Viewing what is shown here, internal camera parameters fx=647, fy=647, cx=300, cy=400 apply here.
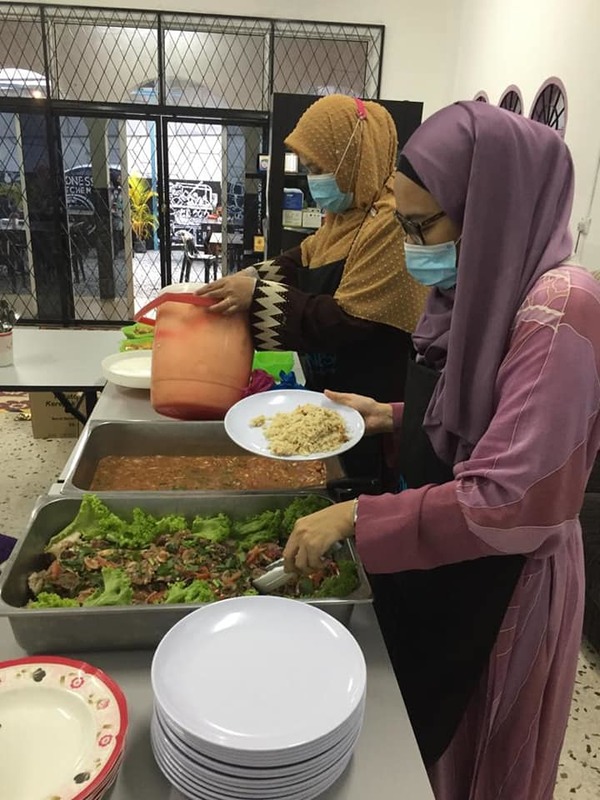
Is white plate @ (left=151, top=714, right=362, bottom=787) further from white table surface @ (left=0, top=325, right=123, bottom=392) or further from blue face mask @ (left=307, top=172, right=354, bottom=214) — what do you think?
white table surface @ (left=0, top=325, right=123, bottom=392)

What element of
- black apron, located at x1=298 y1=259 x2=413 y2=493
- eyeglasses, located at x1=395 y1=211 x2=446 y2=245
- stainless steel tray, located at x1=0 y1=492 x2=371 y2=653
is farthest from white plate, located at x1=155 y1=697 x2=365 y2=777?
black apron, located at x1=298 y1=259 x2=413 y2=493

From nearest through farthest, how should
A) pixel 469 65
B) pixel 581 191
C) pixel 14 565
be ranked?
1. pixel 14 565
2. pixel 581 191
3. pixel 469 65

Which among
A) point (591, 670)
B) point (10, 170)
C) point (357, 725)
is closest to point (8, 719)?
point (357, 725)

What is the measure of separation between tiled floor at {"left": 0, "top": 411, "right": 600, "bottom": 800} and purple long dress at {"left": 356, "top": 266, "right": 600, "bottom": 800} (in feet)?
2.57

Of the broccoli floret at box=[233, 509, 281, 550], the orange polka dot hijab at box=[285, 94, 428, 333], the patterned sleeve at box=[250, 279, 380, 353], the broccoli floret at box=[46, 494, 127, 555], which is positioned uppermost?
the orange polka dot hijab at box=[285, 94, 428, 333]

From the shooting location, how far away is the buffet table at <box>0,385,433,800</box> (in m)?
0.72

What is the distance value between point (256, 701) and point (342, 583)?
0.26 m

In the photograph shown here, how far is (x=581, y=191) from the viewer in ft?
9.33

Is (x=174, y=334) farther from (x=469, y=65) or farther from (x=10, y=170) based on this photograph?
(x=10, y=170)

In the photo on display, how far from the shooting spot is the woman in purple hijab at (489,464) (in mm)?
755

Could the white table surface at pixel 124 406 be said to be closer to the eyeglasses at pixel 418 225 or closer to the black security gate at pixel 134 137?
the eyeglasses at pixel 418 225

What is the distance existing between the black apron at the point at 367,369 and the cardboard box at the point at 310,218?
314 cm

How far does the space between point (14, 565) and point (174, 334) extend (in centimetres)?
67

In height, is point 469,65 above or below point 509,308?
above
